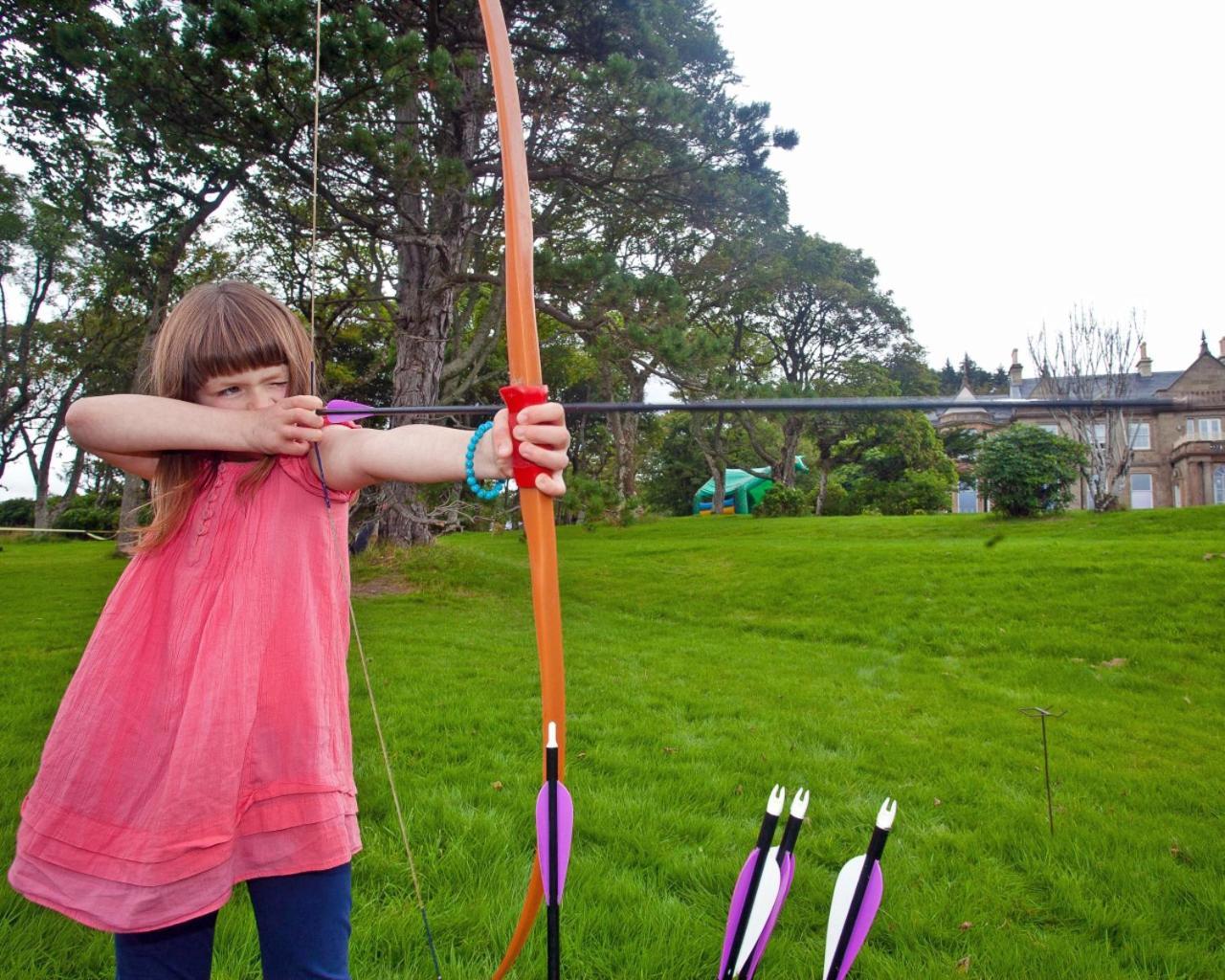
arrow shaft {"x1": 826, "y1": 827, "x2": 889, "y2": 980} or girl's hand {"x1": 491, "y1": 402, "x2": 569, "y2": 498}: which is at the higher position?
girl's hand {"x1": 491, "y1": 402, "x2": 569, "y2": 498}

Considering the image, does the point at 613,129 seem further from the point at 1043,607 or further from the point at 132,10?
the point at 1043,607

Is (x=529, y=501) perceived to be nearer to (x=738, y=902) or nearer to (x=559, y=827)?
(x=559, y=827)

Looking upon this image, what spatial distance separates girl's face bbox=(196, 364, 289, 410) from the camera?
124 centimetres

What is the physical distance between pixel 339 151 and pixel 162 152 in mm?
3433

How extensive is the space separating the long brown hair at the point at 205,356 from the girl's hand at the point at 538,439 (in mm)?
429

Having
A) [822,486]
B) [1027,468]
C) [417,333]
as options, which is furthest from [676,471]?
[417,333]

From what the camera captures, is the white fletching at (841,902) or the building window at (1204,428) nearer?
the white fletching at (841,902)

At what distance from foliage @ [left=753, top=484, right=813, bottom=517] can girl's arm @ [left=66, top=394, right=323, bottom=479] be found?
Answer: 15.3 metres

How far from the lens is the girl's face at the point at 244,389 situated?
4.08ft

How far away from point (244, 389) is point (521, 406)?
20.0 inches

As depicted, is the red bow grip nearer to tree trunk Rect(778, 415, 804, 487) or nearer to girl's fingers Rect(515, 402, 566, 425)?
girl's fingers Rect(515, 402, 566, 425)

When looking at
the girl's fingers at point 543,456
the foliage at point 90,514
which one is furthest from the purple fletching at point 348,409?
the foliage at point 90,514

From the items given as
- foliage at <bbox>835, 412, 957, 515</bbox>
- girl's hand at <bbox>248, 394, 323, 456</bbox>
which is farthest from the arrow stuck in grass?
foliage at <bbox>835, 412, 957, 515</bbox>

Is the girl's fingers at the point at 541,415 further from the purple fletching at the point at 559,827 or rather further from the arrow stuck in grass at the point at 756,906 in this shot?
the arrow stuck in grass at the point at 756,906
